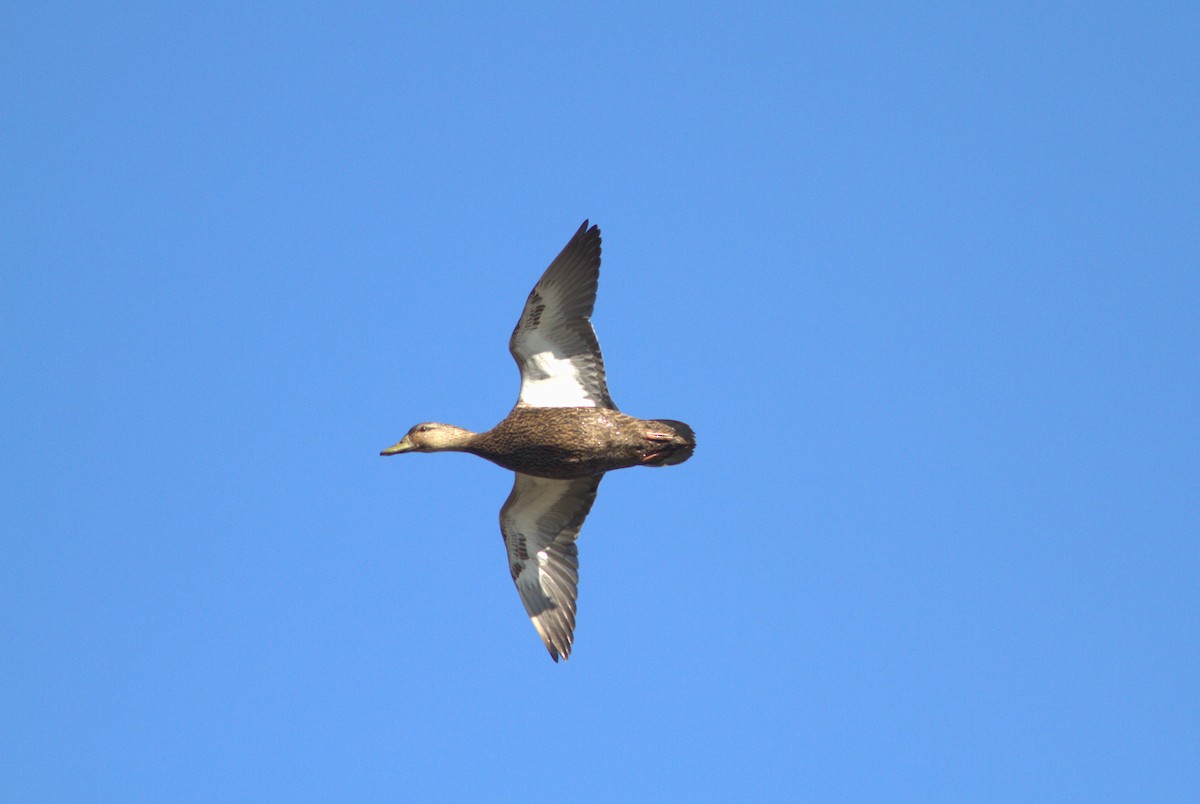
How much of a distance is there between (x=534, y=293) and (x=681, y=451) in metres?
2.30

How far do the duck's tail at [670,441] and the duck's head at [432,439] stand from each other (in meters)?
2.13

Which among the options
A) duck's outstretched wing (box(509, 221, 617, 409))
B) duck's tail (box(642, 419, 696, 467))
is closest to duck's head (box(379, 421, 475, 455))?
duck's outstretched wing (box(509, 221, 617, 409))

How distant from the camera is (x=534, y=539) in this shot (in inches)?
646

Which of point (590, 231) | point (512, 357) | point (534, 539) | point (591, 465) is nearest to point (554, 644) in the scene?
point (534, 539)

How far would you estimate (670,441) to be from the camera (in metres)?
14.8

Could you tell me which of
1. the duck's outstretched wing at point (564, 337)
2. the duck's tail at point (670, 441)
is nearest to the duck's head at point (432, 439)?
the duck's outstretched wing at point (564, 337)

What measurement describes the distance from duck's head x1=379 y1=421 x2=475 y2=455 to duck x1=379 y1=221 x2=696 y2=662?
0.04ft

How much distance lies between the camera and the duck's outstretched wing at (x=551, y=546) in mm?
16141

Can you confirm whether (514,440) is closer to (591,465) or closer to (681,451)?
(591,465)

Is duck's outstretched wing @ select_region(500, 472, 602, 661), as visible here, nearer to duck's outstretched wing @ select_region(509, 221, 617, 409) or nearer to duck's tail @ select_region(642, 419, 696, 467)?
duck's outstretched wing @ select_region(509, 221, 617, 409)

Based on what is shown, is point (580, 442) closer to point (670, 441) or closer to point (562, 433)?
point (562, 433)

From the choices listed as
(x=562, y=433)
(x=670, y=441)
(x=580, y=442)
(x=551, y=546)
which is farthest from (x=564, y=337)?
(x=551, y=546)

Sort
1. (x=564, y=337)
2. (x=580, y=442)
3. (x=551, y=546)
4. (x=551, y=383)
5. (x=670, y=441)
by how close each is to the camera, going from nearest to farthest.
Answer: (x=670, y=441)
(x=580, y=442)
(x=564, y=337)
(x=551, y=383)
(x=551, y=546)

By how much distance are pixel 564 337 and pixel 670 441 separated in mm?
1650
